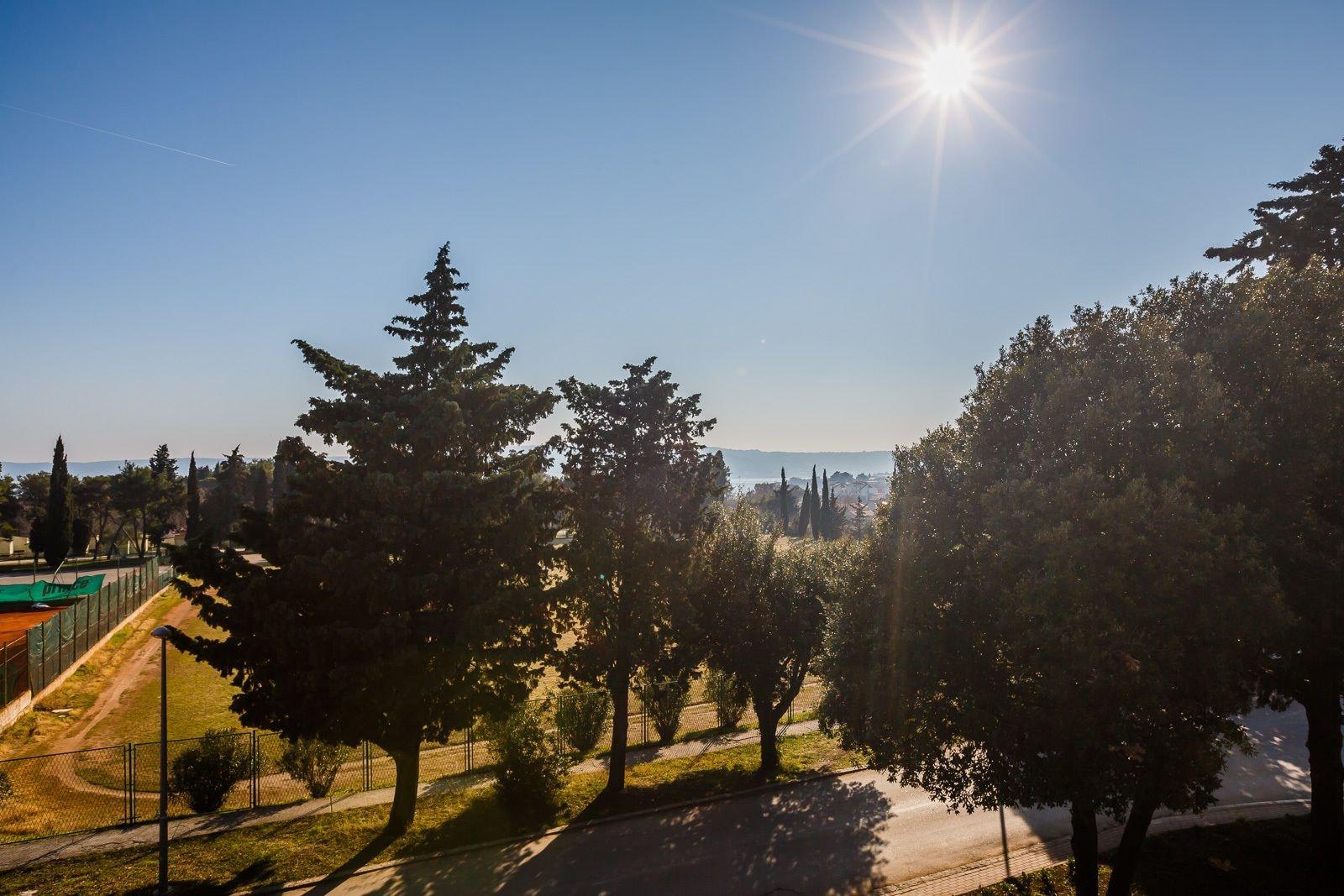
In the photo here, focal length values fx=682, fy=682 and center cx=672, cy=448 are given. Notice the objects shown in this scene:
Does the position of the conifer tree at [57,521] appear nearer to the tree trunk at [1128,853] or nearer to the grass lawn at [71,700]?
the grass lawn at [71,700]

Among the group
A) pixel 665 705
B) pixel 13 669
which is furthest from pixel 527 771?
pixel 13 669

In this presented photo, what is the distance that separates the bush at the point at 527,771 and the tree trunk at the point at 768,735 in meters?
6.19

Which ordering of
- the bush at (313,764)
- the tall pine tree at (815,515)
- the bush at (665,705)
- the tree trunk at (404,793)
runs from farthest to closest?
the tall pine tree at (815,515)
the bush at (665,705)
the bush at (313,764)
the tree trunk at (404,793)

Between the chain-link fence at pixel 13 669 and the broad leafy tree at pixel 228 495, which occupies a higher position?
the broad leafy tree at pixel 228 495

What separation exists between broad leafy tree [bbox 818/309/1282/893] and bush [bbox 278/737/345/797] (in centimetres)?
1470

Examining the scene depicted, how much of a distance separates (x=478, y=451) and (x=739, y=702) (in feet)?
38.9

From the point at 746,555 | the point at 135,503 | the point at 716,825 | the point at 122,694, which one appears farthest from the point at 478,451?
the point at 135,503

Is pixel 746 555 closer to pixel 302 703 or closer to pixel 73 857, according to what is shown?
pixel 302 703

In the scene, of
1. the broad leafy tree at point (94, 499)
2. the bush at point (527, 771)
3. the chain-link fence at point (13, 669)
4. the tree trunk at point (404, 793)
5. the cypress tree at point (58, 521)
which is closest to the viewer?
the tree trunk at point (404, 793)

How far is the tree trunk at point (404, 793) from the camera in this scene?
1595 cm

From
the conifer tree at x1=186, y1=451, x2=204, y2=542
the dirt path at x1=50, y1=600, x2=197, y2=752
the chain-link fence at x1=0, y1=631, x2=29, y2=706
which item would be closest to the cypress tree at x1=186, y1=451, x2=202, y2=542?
the conifer tree at x1=186, y1=451, x2=204, y2=542

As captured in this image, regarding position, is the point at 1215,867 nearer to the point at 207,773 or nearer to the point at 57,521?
the point at 207,773

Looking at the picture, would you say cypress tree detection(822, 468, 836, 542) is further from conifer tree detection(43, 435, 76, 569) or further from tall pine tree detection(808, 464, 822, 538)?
conifer tree detection(43, 435, 76, 569)

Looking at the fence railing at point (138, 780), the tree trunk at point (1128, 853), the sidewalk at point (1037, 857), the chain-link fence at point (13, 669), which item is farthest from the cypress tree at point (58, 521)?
the tree trunk at point (1128, 853)
